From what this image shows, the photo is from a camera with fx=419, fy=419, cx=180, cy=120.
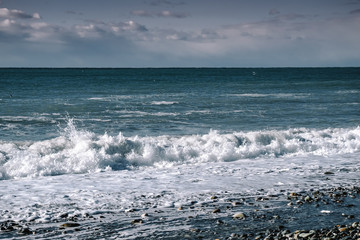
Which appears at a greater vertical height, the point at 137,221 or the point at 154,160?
the point at 137,221

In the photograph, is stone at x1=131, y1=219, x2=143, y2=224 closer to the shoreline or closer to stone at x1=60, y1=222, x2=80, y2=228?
the shoreline

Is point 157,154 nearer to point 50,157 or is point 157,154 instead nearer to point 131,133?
point 50,157

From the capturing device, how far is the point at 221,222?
8797 millimetres

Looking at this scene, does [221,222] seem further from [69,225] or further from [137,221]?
[69,225]

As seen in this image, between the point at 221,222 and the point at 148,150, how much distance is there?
8.39m

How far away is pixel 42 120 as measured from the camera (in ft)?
87.1

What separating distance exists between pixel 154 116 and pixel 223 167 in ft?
46.9

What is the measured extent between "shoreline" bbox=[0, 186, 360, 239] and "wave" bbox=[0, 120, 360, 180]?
5.66 m

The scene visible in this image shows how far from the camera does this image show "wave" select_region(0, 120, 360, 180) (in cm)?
1477

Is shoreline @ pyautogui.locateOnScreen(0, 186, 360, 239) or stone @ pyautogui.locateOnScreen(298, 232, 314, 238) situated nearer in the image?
stone @ pyautogui.locateOnScreen(298, 232, 314, 238)

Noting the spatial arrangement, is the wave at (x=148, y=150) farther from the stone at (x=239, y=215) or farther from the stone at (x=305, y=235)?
the stone at (x=305, y=235)

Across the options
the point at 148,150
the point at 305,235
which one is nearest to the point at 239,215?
the point at 305,235

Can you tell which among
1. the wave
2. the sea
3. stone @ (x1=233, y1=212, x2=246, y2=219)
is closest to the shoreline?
stone @ (x1=233, y1=212, x2=246, y2=219)

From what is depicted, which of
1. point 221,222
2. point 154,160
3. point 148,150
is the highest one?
point 148,150
